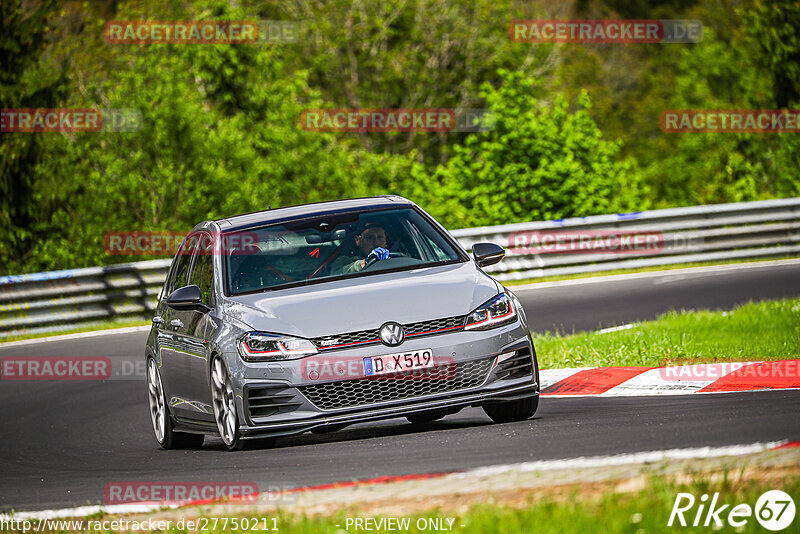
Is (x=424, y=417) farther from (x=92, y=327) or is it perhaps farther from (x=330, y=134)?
(x=330, y=134)

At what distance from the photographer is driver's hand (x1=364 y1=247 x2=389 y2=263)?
9.16 metres

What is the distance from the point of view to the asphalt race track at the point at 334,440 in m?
7.02

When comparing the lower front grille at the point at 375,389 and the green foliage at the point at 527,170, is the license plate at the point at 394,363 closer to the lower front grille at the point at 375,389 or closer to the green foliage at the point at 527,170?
the lower front grille at the point at 375,389

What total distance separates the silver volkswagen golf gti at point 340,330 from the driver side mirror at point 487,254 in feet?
0.06

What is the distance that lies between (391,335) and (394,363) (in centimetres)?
17

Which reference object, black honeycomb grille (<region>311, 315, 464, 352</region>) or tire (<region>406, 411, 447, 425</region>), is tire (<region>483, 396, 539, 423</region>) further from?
black honeycomb grille (<region>311, 315, 464, 352</region>)

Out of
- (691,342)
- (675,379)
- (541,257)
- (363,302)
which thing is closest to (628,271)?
(541,257)

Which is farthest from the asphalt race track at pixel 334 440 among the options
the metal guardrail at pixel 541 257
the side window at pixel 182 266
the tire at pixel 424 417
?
the metal guardrail at pixel 541 257

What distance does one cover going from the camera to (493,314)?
8461 mm

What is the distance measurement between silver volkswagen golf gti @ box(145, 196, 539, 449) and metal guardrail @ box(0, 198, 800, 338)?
31.7 feet

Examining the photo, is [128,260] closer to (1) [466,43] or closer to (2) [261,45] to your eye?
(2) [261,45]

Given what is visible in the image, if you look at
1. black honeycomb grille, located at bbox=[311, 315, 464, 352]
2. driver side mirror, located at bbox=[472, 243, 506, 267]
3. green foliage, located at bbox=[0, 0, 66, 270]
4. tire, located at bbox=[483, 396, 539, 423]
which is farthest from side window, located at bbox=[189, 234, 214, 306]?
green foliage, located at bbox=[0, 0, 66, 270]

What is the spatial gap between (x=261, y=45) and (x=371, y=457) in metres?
31.8

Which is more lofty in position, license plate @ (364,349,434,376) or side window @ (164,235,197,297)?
side window @ (164,235,197,297)
